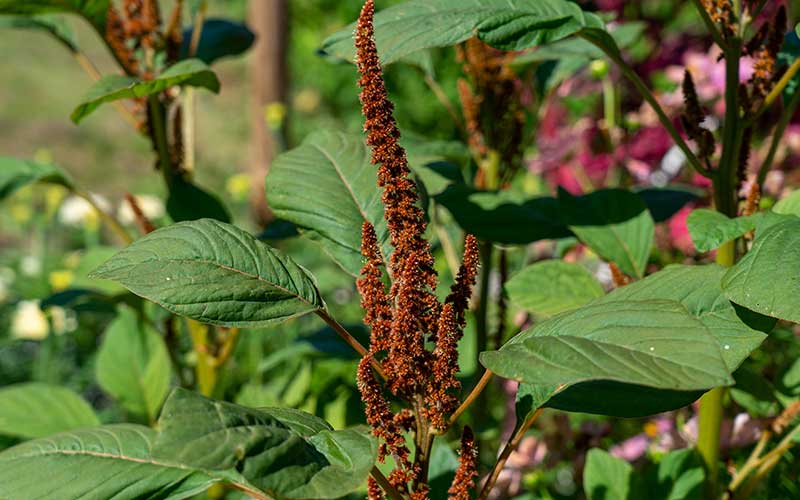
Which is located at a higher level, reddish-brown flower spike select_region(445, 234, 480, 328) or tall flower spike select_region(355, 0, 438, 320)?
tall flower spike select_region(355, 0, 438, 320)

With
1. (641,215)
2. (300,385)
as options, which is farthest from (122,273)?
(300,385)

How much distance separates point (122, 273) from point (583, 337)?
1.19 feet

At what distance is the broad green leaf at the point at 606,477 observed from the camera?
3.54ft

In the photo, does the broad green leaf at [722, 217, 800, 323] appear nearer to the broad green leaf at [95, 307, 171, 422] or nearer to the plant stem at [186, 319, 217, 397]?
the plant stem at [186, 319, 217, 397]

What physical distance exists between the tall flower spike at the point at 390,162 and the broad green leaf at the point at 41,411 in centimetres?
84

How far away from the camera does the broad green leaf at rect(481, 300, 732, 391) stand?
0.54 meters

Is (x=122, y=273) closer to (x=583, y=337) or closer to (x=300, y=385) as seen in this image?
(x=583, y=337)

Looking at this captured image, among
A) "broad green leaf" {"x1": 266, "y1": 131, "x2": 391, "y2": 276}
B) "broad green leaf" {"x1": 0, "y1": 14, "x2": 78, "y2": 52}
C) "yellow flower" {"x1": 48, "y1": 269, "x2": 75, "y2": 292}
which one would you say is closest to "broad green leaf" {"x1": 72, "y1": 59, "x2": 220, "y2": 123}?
"broad green leaf" {"x1": 266, "y1": 131, "x2": 391, "y2": 276}

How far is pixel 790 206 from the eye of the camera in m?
0.89

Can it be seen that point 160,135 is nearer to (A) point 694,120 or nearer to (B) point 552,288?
(B) point 552,288

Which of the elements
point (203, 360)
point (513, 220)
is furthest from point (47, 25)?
point (513, 220)

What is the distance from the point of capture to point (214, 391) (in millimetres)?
1378

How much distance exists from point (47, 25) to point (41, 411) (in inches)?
24.1

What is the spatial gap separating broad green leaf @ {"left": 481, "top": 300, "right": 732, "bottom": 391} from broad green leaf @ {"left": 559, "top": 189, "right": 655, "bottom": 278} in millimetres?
355
